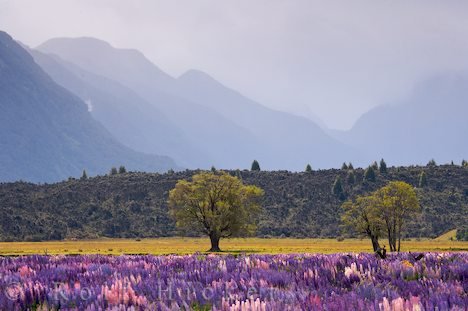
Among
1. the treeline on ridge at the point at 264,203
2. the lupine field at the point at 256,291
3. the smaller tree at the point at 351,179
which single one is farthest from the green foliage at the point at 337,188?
the lupine field at the point at 256,291

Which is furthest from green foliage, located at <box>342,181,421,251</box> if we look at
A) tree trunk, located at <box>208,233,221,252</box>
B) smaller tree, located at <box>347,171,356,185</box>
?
smaller tree, located at <box>347,171,356,185</box>

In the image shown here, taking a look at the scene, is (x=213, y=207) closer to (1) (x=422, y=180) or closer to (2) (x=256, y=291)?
(2) (x=256, y=291)

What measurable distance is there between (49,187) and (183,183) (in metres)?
102

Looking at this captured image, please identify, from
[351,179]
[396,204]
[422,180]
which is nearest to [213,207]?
[396,204]

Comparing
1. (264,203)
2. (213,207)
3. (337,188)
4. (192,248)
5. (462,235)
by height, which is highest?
(337,188)

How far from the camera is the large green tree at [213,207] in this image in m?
74.4

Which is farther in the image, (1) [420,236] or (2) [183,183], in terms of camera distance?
(1) [420,236]

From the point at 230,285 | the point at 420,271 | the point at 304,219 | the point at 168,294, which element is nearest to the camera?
the point at 168,294

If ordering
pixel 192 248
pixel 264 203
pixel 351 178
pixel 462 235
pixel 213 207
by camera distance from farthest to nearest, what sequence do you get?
pixel 351 178 → pixel 264 203 → pixel 462 235 → pixel 192 248 → pixel 213 207

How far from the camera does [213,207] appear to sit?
75.6m

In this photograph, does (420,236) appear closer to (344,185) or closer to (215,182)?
(344,185)

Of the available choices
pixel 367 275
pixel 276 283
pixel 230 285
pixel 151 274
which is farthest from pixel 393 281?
pixel 151 274

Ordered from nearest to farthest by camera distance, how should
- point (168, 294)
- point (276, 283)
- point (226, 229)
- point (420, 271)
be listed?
point (168, 294) < point (276, 283) < point (420, 271) < point (226, 229)

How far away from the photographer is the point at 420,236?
138 m
